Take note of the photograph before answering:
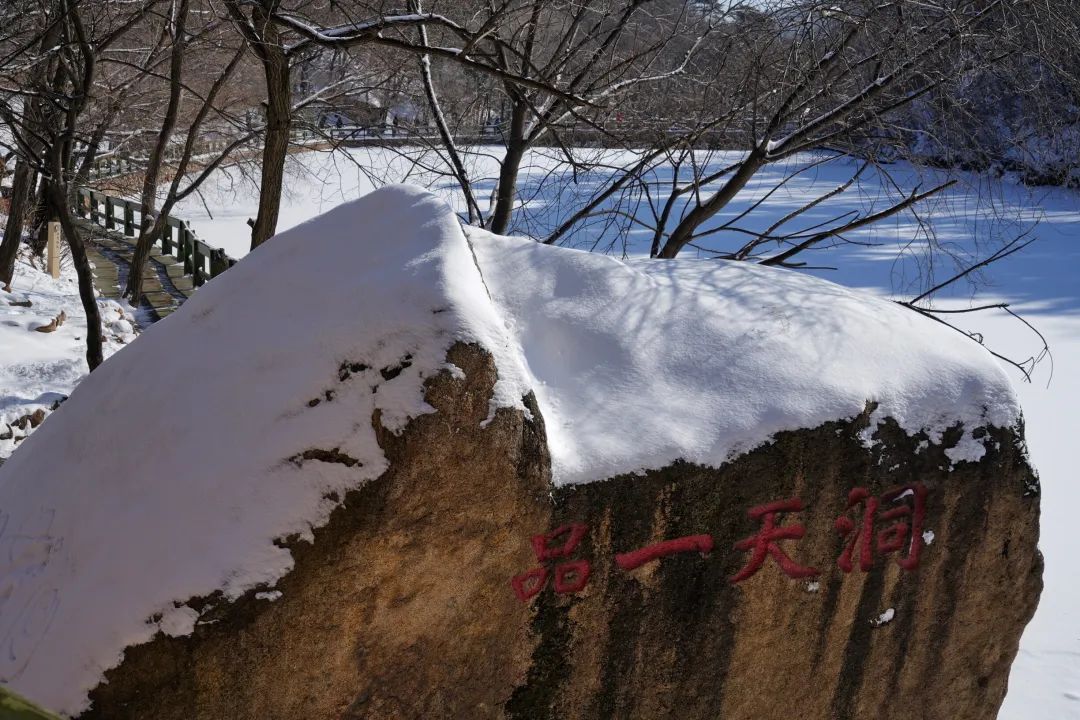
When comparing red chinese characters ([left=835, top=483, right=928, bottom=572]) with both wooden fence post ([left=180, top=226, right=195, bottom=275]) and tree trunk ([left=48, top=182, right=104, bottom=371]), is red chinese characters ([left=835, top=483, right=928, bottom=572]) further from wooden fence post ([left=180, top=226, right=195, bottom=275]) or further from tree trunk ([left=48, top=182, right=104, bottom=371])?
wooden fence post ([left=180, top=226, right=195, bottom=275])

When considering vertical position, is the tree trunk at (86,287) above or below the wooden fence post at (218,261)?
below

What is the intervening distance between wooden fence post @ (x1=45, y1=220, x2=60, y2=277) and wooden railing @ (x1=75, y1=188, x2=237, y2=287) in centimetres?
101

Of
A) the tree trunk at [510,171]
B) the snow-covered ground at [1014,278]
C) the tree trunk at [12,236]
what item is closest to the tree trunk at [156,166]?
the tree trunk at [12,236]

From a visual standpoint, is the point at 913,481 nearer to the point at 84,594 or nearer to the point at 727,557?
the point at 727,557

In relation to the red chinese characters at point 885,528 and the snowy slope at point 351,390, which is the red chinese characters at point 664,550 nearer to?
the snowy slope at point 351,390

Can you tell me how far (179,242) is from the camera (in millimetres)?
13430

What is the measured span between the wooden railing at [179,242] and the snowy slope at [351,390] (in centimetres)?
505

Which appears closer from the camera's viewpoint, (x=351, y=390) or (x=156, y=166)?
(x=351, y=390)

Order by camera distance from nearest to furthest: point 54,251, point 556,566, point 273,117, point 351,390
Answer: point 351,390
point 556,566
point 273,117
point 54,251

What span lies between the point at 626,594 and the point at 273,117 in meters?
3.58

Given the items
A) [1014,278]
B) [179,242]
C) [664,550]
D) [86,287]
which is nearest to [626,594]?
[664,550]

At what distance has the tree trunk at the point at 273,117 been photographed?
4855mm

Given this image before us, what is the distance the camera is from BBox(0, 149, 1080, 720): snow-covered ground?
524 centimetres

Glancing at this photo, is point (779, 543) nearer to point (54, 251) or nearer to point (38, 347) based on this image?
point (38, 347)
